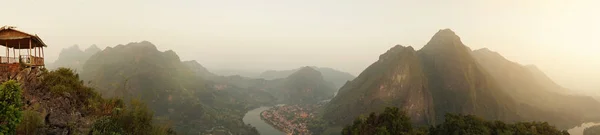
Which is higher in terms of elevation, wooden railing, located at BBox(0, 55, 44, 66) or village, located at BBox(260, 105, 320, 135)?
wooden railing, located at BBox(0, 55, 44, 66)

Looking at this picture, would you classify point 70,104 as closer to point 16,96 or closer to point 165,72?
point 16,96

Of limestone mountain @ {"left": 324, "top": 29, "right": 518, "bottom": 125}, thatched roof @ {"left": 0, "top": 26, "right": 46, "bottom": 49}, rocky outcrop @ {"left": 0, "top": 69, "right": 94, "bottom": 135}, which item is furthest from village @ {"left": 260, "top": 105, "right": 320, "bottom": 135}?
thatched roof @ {"left": 0, "top": 26, "right": 46, "bottom": 49}

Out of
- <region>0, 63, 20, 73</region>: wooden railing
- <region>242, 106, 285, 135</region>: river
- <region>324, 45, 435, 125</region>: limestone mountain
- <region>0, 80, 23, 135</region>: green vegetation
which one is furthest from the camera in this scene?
<region>242, 106, 285, 135</region>: river

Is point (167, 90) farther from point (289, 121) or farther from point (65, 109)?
point (65, 109)

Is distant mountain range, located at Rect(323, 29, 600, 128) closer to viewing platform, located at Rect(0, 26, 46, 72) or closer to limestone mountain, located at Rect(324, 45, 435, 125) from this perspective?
limestone mountain, located at Rect(324, 45, 435, 125)

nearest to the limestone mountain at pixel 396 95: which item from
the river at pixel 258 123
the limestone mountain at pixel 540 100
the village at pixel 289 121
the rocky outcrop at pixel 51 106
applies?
the village at pixel 289 121

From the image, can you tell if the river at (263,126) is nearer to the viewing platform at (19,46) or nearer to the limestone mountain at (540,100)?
the limestone mountain at (540,100)

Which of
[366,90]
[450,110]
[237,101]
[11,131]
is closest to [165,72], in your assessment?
A: [237,101]
